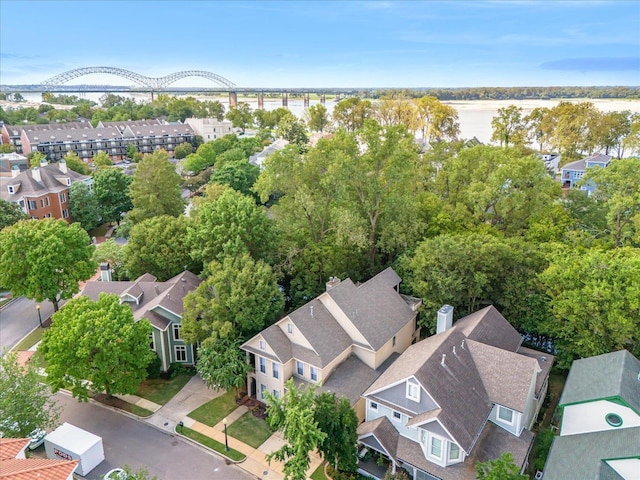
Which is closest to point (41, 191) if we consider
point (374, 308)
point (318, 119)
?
point (374, 308)

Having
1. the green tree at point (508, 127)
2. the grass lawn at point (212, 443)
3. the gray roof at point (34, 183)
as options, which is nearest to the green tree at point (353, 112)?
the green tree at point (508, 127)

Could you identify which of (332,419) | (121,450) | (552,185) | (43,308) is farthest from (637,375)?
(43,308)

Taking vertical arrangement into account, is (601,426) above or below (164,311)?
below

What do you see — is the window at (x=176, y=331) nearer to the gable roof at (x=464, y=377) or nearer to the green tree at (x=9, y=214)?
the gable roof at (x=464, y=377)

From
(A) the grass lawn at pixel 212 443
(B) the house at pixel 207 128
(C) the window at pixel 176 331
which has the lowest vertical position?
(A) the grass lawn at pixel 212 443

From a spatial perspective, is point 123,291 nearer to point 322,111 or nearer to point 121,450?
point 121,450

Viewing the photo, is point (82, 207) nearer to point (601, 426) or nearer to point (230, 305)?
point (230, 305)

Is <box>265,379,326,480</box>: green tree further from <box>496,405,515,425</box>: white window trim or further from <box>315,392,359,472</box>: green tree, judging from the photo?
<box>496,405,515,425</box>: white window trim

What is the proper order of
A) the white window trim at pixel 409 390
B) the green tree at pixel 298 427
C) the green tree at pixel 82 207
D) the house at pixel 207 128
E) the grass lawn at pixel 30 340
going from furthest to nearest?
the house at pixel 207 128
the green tree at pixel 82 207
the grass lawn at pixel 30 340
the white window trim at pixel 409 390
the green tree at pixel 298 427
